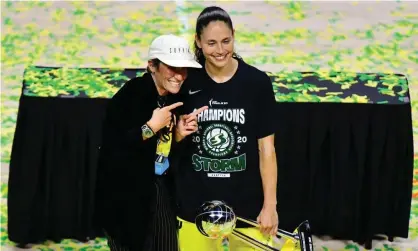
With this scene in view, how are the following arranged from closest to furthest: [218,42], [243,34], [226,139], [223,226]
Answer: [223,226] < [218,42] < [226,139] < [243,34]

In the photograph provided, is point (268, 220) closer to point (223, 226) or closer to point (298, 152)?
point (223, 226)

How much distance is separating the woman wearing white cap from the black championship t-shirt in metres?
Result: 0.12

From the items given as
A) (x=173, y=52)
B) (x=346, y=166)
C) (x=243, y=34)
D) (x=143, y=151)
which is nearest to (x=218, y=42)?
(x=173, y=52)

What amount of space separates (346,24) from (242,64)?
6343 millimetres

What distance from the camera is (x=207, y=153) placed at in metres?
3.96

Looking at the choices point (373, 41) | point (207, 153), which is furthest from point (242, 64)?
point (373, 41)

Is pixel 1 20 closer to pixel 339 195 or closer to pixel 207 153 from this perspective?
pixel 339 195

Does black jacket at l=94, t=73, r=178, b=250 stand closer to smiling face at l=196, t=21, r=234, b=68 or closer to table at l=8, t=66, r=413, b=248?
smiling face at l=196, t=21, r=234, b=68

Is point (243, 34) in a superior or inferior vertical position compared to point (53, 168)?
superior

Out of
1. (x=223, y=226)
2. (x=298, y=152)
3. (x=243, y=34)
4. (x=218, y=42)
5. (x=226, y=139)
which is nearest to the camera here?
(x=223, y=226)

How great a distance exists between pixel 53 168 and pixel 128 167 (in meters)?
2.20

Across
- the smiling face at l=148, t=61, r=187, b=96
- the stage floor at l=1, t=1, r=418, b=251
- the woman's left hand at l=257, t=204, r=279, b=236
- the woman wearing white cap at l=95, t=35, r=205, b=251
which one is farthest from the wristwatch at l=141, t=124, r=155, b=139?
the stage floor at l=1, t=1, r=418, b=251

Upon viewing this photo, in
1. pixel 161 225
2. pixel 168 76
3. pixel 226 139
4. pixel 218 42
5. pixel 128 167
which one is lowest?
pixel 161 225

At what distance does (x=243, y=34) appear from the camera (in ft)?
32.6
